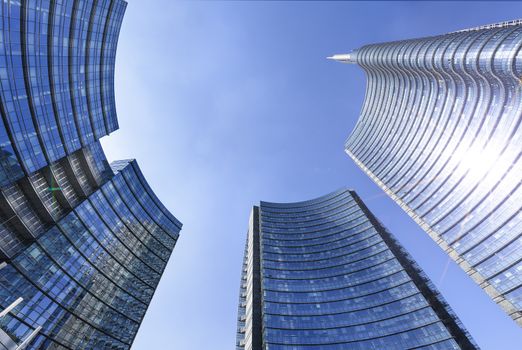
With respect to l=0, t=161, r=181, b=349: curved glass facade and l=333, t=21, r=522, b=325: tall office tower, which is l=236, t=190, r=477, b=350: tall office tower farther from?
l=0, t=161, r=181, b=349: curved glass facade

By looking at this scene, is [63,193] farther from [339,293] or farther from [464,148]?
[464,148]

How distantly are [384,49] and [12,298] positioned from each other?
143m

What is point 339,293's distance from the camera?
82.5 metres

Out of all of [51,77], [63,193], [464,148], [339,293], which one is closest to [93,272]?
[63,193]

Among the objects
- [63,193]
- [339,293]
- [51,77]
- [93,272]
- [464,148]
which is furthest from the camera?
[464,148]

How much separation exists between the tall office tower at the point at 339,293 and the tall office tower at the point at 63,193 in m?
33.5

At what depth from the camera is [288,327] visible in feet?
232

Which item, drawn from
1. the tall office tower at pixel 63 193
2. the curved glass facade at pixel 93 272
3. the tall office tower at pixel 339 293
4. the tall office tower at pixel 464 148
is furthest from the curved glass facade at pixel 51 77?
the tall office tower at pixel 464 148

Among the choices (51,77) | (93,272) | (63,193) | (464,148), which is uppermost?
(464,148)

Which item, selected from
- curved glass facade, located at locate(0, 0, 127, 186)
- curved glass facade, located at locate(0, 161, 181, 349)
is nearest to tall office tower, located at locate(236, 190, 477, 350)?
curved glass facade, located at locate(0, 161, 181, 349)

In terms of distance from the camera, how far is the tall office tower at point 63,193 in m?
42.0

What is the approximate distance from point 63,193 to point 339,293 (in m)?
74.1

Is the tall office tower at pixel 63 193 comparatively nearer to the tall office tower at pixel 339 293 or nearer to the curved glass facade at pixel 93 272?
the curved glass facade at pixel 93 272

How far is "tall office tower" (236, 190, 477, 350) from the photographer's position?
6619 centimetres
